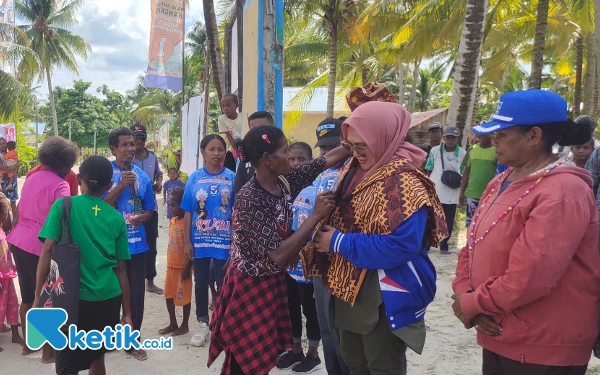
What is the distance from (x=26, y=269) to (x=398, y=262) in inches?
133

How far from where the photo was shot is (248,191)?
239cm

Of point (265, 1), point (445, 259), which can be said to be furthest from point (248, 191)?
point (445, 259)

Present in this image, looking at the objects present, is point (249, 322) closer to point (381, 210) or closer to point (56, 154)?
point (381, 210)

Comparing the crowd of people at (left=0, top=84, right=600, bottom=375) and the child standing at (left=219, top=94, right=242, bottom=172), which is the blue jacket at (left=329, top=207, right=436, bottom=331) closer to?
the crowd of people at (left=0, top=84, right=600, bottom=375)

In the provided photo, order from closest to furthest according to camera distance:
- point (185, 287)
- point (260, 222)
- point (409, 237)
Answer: point (409, 237) → point (260, 222) → point (185, 287)

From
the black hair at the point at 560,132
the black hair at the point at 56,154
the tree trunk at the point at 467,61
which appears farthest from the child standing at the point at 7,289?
the tree trunk at the point at 467,61

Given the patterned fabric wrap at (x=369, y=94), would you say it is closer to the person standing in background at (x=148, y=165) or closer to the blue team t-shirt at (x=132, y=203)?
the blue team t-shirt at (x=132, y=203)

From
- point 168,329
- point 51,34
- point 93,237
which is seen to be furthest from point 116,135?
point 51,34

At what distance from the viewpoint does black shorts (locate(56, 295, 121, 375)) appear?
2668mm

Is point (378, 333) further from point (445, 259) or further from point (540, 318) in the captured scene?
point (445, 259)

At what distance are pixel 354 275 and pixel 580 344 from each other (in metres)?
0.89

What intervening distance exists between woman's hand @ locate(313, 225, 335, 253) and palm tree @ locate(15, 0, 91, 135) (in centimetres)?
2751

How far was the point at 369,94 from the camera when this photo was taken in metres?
2.86

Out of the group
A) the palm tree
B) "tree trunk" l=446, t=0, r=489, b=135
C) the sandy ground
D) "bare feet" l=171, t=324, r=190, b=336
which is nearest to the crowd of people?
the sandy ground
